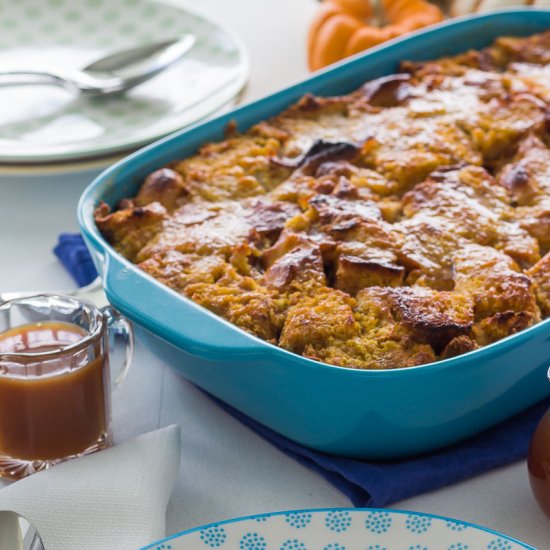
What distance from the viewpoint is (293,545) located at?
4.09 feet

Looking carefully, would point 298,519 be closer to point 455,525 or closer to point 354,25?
point 455,525

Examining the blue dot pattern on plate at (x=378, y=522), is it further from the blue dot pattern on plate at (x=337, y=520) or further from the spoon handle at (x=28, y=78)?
the spoon handle at (x=28, y=78)

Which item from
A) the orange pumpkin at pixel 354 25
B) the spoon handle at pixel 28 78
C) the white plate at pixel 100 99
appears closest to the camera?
the white plate at pixel 100 99

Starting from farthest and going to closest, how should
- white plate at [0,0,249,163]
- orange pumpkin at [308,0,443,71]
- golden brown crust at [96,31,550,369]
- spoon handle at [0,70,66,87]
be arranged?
orange pumpkin at [308,0,443,71], spoon handle at [0,70,66,87], white plate at [0,0,249,163], golden brown crust at [96,31,550,369]

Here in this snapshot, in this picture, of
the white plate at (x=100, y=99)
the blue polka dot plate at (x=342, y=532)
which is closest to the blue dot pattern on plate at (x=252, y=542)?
the blue polka dot plate at (x=342, y=532)

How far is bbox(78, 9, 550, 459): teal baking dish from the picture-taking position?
131 cm

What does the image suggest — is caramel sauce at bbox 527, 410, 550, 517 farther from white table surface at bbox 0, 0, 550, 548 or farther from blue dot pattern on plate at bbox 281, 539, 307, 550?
blue dot pattern on plate at bbox 281, 539, 307, 550

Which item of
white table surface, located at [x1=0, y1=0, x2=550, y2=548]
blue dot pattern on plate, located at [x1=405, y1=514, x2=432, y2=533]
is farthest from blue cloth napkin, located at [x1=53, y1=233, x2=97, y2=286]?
blue dot pattern on plate, located at [x1=405, y1=514, x2=432, y2=533]

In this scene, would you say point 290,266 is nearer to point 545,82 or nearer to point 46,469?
point 46,469

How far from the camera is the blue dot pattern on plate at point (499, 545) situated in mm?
1211

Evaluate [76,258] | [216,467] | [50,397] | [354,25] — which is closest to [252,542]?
[216,467]

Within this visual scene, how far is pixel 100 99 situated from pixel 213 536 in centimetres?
134

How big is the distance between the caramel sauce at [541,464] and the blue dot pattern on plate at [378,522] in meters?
0.22

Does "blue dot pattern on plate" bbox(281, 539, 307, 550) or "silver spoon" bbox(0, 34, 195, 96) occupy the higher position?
"silver spoon" bbox(0, 34, 195, 96)
